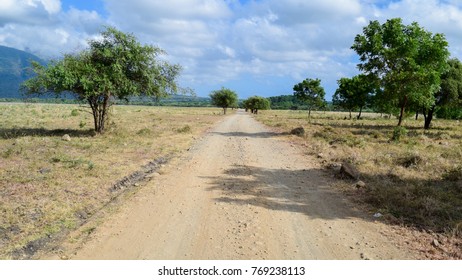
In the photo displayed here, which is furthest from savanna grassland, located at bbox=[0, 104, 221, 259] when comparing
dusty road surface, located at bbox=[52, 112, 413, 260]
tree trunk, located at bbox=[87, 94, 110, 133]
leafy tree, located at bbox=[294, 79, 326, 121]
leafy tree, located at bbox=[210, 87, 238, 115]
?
leafy tree, located at bbox=[210, 87, 238, 115]

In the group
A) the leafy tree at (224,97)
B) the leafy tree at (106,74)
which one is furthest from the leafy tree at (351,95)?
the leafy tree at (106,74)

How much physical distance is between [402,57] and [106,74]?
75.3 ft

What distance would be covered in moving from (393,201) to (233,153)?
9.07 metres

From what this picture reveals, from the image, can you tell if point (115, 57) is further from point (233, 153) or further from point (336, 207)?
point (336, 207)

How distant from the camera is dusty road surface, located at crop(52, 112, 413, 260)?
6.23m

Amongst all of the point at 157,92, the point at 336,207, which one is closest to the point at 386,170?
the point at 336,207

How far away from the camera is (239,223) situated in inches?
298

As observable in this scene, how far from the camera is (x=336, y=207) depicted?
29.3ft

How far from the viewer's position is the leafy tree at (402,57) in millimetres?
27547

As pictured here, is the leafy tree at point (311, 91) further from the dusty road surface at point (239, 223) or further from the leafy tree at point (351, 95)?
the dusty road surface at point (239, 223)

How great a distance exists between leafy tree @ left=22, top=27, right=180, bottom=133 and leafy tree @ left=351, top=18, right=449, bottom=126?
16504 millimetres

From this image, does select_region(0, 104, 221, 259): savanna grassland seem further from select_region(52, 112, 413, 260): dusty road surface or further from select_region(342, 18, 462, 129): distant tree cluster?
select_region(342, 18, 462, 129): distant tree cluster

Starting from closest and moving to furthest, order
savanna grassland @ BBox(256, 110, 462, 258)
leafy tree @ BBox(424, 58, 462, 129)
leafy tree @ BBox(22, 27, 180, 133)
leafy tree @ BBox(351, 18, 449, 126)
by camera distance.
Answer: savanna grassland @ BBox(256, 110, 462, 258) → leafy tree @ BBox(22, 27, 180, 133) → leafy tree @ BBox(351, 18, 449, 126) → leafy tree @ BBox(424, 58, 462, 129)

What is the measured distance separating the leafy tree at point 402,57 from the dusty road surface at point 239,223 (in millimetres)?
19491
